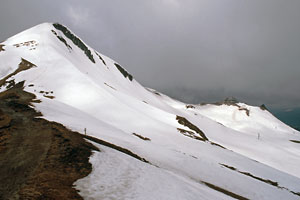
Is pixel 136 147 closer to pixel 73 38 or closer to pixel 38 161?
pixel 38 161

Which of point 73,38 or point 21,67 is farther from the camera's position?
point 73,38

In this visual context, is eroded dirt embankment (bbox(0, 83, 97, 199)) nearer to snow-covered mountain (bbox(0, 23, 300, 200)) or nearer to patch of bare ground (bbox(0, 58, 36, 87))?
snow-covered mountain (bbox(0, 23, 300, 200))

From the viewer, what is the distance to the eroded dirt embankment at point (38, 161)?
28.2ft

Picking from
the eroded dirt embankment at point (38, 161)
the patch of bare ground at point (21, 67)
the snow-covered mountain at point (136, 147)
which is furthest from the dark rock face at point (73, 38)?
the eroded dirt embankment at point (38, 161)

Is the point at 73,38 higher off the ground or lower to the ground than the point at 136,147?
higher

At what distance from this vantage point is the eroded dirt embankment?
859 cm

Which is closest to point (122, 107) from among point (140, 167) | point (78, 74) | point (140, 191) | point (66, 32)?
point (78, 74)

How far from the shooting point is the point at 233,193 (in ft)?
67.9

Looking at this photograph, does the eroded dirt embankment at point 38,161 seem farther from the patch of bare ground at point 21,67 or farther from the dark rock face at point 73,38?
the dark rock face at point 73,38

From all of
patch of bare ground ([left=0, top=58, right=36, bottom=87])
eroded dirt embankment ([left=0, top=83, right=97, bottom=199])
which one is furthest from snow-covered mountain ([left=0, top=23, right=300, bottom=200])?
eroded dirt embankment ([left=0, top=83, right=97, bottom=199])

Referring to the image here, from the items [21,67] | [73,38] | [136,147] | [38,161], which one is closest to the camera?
[38,161]

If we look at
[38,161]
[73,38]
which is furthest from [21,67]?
[73,38]

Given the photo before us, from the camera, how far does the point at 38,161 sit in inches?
453

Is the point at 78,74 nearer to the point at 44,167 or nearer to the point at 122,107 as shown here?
the point at 122,107
